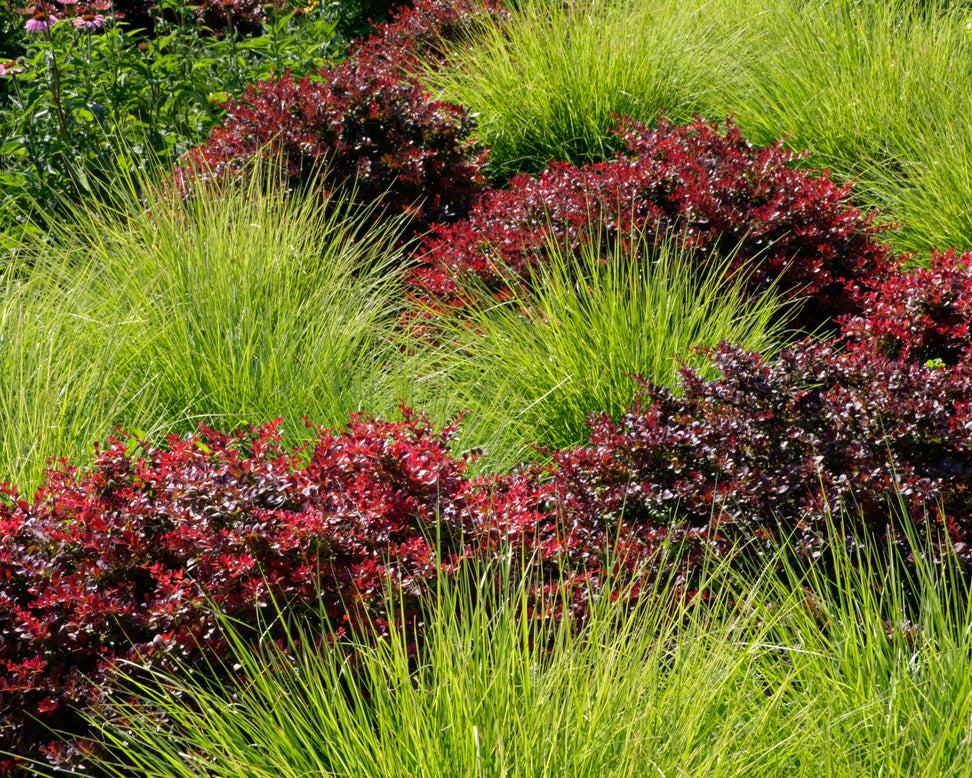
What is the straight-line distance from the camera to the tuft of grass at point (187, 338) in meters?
3.04

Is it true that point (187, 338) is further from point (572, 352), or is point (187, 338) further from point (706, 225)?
point (706, 225)

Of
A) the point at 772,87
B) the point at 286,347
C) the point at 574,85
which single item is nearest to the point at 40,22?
the point at 286,347

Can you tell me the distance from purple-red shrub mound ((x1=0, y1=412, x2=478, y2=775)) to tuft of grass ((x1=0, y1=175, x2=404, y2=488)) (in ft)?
1.57

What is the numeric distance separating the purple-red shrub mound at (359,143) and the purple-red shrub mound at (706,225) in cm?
62

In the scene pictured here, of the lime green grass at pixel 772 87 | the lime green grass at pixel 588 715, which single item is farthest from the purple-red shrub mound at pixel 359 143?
the lime green grass at pixel 588 715

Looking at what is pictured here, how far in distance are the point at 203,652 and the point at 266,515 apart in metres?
0.34

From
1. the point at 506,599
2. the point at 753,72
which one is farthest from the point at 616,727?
the point at 753,72

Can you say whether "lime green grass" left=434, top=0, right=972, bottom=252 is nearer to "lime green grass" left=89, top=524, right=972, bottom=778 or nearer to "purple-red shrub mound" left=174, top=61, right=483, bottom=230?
"purple-red shrub mound" left=174, top=61, right=483, bottom=230

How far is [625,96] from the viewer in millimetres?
5719

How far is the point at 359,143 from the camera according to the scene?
16.0 feet

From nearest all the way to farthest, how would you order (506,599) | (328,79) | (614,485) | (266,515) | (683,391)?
(506,599) < (266,515) < (614,485) < (683,391) < (328,79)

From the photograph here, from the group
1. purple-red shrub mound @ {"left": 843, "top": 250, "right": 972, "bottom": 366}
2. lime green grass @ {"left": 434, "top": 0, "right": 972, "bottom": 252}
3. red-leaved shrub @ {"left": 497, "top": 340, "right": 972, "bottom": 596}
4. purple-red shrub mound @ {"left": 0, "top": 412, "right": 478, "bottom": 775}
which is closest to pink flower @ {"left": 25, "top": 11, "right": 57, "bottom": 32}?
lime green grass @ {"left": 434, "top": 0, "right": 972, "bottom": 252}

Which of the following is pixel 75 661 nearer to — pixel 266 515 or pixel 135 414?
pixel 266 515

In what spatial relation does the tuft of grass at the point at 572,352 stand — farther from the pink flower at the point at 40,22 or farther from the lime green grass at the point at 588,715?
the pink flower at the point at 40,22
